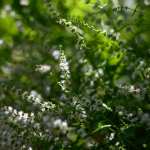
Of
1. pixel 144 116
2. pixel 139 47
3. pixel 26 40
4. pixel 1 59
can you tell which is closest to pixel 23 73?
pixel 1 59

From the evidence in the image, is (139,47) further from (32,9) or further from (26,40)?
(32,9)

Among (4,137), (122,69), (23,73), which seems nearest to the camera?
(4,137)

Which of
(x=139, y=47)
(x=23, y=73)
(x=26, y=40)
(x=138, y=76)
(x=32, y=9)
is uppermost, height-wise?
A: (x=139, y=47)

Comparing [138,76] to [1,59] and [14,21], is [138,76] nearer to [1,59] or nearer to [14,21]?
[1,59]

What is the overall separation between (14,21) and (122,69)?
4.97 feet

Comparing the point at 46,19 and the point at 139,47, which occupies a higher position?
the point at 139,47

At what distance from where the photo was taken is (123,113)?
38.7 inches

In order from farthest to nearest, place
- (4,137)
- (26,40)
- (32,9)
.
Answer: (32,9)
(26,40)
(4,137)

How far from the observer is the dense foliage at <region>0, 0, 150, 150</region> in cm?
92

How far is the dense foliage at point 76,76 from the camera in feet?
3.03

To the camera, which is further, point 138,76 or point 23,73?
point 23,73

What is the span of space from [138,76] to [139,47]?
231mm

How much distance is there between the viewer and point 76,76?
55.7 inches

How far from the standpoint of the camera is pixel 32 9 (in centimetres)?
216
